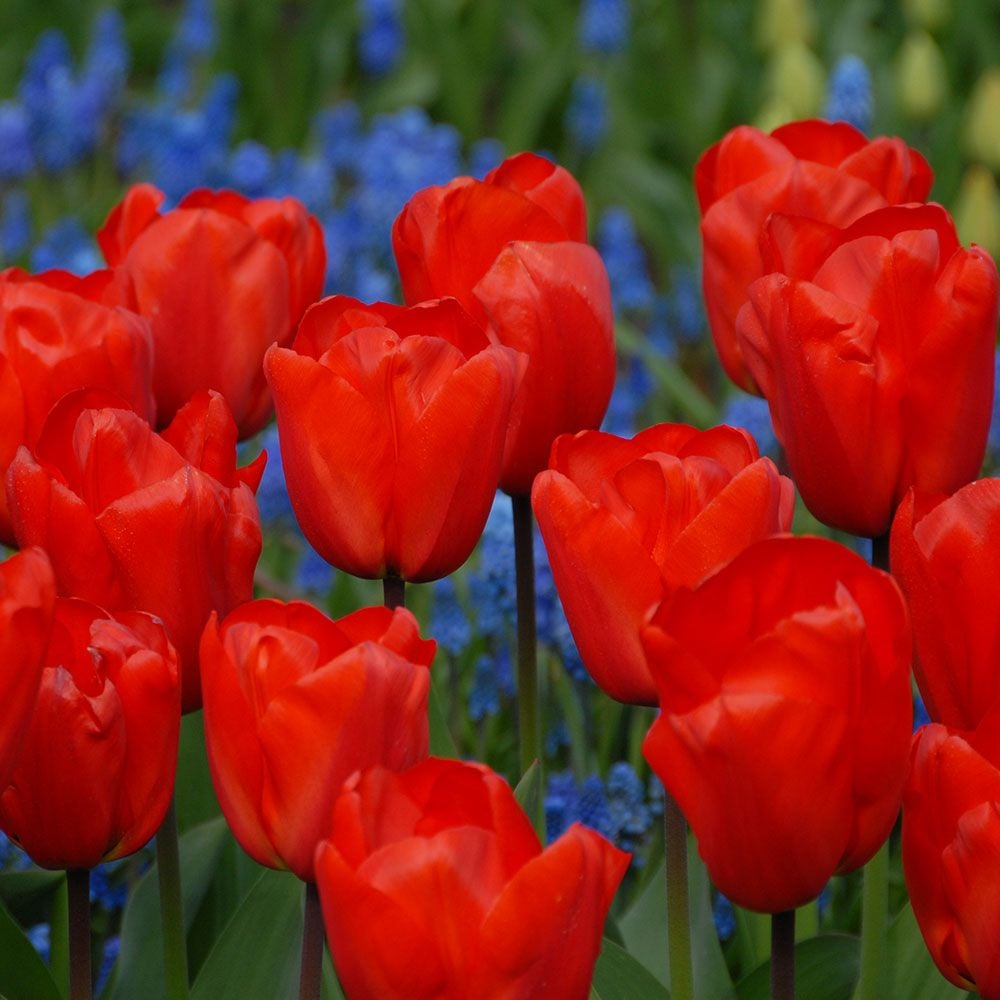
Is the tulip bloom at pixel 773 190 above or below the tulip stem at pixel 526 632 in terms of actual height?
above

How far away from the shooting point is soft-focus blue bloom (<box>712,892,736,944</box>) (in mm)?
1513

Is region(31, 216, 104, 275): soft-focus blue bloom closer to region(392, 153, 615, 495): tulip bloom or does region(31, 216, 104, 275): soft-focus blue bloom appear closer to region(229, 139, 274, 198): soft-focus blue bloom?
region(229, 139, 274, 198): soft-focus blue bloom

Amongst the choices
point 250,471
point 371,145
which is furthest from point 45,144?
point 250,471

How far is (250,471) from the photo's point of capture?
1142 mm

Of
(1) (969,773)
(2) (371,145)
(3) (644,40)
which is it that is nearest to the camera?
(1) (969,773)

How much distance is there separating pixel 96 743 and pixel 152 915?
466 millimetres

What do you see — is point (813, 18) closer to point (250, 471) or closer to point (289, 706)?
point (250, 471)

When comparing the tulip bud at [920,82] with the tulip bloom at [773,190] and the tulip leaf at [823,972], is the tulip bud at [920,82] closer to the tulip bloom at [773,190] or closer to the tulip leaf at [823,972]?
the tulip bloom at [773,190]

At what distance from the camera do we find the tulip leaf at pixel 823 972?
124cm

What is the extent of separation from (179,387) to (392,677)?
0.62 metres

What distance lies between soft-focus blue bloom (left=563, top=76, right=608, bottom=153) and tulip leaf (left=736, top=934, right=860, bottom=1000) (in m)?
2.94

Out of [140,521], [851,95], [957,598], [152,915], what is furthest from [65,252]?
[957,598]

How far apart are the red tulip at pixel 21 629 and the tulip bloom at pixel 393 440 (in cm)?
27

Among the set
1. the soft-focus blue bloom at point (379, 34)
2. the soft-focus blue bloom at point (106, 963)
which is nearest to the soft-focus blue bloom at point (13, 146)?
the soft-focus blue bloom at point (379, 34)
